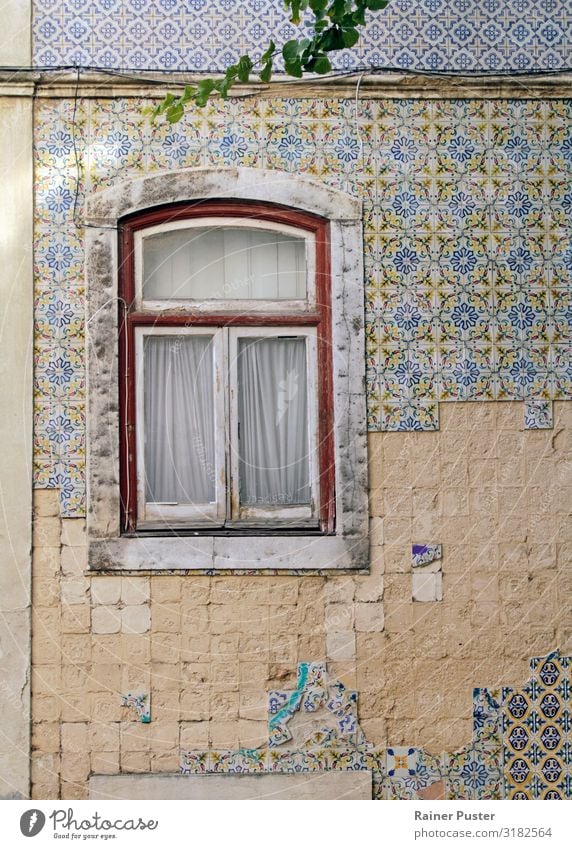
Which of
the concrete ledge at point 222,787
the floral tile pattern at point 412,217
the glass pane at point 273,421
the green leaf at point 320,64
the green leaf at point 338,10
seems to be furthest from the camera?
the glass pane at point 273,421

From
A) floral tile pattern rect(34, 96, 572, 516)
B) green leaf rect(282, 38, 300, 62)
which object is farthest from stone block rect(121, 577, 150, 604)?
green leaf rect(282, 38, 300, 62)

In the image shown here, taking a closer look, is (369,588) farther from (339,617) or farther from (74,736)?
(74,736)

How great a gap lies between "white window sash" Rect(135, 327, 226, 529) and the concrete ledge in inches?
51.4

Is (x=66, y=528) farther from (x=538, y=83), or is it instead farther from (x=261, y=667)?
(x=538, y=83)

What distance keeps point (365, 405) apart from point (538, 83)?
6.50ft

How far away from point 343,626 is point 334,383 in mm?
1280

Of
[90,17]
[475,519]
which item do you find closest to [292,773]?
[475,519]

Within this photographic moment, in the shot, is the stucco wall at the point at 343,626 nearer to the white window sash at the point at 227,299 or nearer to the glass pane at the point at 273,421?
the glass pane at the point at 273,421

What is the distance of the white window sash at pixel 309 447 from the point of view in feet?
19.6

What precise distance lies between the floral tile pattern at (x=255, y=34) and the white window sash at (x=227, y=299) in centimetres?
83

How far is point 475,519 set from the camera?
19.3 feet

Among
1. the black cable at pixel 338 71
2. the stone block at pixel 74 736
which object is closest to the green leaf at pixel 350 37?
the black cable at pixel 338 71

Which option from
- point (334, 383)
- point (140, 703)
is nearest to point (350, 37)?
point (334, 383)

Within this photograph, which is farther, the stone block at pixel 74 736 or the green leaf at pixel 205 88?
the stone block at pixel 74 736
